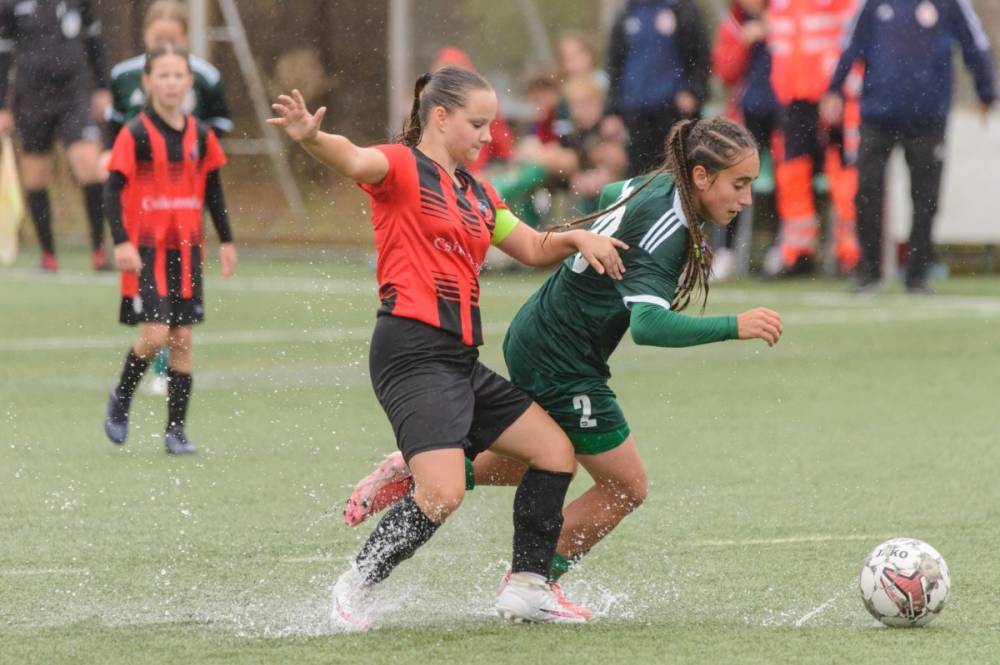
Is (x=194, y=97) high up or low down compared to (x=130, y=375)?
up

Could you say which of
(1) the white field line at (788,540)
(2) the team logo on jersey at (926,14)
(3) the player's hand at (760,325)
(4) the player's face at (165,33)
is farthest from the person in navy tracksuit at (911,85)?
(3) the player's hand at (760,325)

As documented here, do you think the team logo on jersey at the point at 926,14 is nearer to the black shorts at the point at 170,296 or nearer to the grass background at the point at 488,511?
the grass background at the point at 488,511

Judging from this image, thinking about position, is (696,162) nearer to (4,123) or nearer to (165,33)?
(165,33)

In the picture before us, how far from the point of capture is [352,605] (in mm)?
4609

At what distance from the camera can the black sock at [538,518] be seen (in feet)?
15.7

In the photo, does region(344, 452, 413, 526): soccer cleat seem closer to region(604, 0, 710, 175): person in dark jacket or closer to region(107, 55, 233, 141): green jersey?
region(107, 55, 233, 141): green jersey

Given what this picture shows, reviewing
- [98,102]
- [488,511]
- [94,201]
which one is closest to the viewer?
[488,511]

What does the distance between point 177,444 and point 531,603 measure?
3019 mm

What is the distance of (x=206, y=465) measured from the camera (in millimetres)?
7195

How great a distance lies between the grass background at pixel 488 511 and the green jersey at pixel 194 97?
4.36ft

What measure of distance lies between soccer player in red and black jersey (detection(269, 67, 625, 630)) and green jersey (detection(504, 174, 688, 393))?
83 millimetres

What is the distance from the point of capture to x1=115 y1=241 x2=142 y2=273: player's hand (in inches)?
289

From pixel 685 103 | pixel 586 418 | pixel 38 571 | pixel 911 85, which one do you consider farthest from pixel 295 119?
pixel 685 103

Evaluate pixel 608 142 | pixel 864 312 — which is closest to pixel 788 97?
pixel 608 142
